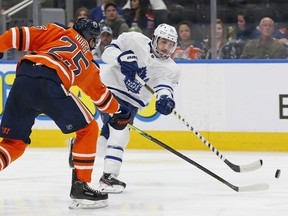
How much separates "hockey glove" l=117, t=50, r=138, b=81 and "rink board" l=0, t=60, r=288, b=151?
196 cm

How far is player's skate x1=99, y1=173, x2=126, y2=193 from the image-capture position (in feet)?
16.3

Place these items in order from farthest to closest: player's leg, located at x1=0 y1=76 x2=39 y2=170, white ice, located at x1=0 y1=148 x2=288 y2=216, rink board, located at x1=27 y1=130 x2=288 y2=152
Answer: rink board, located at x1=27 y1=130 x2=288 y2=152 < white ice, located at x1=0 y1=148 x2=288 y2=216 < player's leg, located at x1=0 y1=76 x2=39 y2=170

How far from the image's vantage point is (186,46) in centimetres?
739

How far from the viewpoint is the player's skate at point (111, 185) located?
4.97 metres

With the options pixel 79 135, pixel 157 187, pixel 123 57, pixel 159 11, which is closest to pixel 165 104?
pixel 123 57

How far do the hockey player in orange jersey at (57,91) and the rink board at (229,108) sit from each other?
2.67 meters

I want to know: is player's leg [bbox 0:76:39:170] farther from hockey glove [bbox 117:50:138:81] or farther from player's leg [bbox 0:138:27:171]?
hockey glove [bbox 117:50:138:81]

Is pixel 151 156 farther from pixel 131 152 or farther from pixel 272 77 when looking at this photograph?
pixel 272 77

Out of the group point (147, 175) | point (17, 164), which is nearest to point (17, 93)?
point (147, 175)

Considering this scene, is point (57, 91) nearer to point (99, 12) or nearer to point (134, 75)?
point (134, 75)

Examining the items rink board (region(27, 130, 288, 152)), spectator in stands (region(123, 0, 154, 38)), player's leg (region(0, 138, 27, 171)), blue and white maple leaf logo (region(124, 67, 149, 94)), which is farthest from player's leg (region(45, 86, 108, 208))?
spectator in stands (region(123, 0, 154, 38))

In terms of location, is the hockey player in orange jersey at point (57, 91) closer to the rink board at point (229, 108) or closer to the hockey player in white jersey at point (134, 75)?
the hockey player in white jersey at point (134, 75)

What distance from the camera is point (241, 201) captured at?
468 centimetres

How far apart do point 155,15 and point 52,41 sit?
10.7 ft
